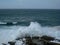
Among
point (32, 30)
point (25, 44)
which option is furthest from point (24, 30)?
point (25, 44)

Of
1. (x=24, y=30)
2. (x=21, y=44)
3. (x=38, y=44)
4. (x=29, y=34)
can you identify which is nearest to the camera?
(x=38, y=44)

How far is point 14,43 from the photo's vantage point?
1199 centimetres

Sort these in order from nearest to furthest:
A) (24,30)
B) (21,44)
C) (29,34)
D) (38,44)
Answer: (38,44), (21,44), (29,34), (24,30)

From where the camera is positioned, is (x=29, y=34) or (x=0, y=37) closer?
(x=29, y=34)

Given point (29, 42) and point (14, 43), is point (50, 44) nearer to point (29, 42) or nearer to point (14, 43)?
point (29, 42)

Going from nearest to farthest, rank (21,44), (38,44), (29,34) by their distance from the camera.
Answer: (38,44)
(21,44)
(29,34)

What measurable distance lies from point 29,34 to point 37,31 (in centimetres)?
134

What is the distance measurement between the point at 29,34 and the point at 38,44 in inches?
109

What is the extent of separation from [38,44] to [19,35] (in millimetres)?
3348

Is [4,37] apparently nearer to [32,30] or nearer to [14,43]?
[32,30]

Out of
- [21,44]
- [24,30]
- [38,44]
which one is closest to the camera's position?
[38,44]

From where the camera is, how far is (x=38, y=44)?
36.1ft

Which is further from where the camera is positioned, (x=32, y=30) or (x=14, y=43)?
(x=32, y=30)

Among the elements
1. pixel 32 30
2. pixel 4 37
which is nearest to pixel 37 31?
pixel 32 30
